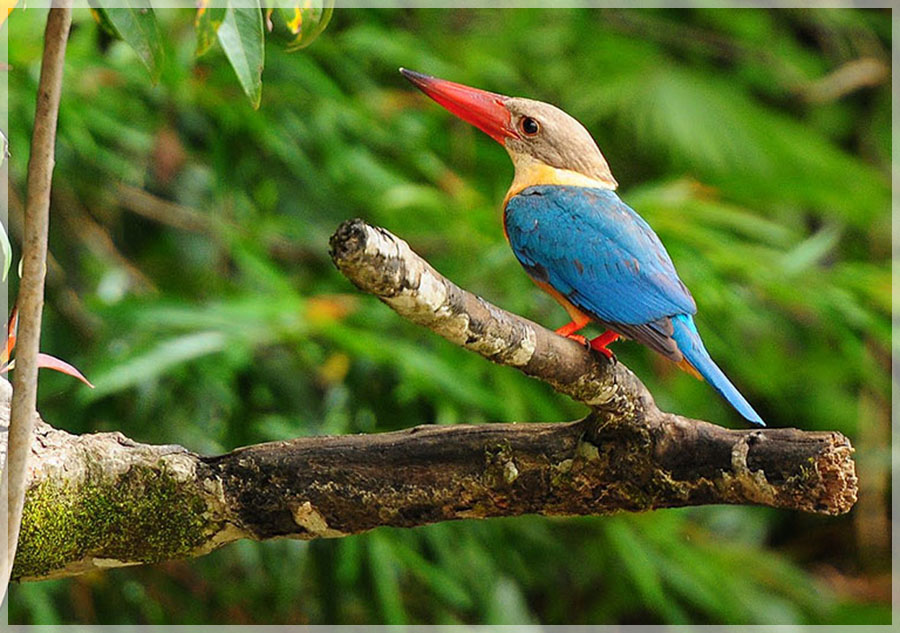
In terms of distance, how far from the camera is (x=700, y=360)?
196 cm

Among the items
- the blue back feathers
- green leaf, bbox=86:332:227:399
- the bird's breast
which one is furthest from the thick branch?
green leaf, bbox=86:332:227:399

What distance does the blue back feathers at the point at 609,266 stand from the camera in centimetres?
196

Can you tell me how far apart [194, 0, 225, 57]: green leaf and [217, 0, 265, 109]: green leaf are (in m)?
0.02

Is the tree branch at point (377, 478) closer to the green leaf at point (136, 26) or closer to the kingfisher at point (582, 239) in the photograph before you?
the kingfisher at point (582, 239)

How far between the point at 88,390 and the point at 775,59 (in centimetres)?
376

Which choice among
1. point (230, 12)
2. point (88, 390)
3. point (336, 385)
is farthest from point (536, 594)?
point (230, 12)

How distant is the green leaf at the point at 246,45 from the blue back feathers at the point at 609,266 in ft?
2.70

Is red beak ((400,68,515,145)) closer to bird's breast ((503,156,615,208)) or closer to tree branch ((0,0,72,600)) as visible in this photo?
bird's breast ((503,156,615,208))

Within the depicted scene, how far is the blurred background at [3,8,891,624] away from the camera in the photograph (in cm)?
316

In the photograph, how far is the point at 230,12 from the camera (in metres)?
1.41

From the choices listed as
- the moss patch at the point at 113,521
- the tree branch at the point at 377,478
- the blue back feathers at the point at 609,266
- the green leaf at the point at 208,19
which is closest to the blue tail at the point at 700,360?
the blue back feathers at the point at 609,266

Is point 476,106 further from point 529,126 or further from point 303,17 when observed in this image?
point 303,17

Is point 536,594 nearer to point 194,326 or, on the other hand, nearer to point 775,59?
point 194,326

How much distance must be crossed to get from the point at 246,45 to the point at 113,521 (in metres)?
0.71
